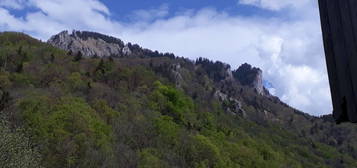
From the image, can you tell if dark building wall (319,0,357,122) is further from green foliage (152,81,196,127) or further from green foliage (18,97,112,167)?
green foliage (152,81,196,127)

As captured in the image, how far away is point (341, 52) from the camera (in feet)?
11.9

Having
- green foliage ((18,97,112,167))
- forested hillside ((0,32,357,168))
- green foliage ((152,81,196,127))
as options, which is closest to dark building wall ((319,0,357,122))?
forested hillside ((0,32,357,168))

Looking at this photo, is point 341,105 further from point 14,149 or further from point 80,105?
point 80,105

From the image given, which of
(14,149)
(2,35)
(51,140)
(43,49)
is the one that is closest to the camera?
(14,149)

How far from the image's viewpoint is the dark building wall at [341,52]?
3.33 meters

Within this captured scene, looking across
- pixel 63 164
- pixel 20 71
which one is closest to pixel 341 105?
pixel 63 164

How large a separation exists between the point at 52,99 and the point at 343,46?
75198 millimetres

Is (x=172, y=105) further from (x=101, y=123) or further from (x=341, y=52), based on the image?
(x=341, y=52)

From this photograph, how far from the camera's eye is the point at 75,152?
197 ft

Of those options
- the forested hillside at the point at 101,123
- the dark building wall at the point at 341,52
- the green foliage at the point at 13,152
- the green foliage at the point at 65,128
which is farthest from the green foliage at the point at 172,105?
the dark building wall at the point at 341,52

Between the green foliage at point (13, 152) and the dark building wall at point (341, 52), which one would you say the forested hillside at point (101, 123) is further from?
the dark building wall at point (341, 52)

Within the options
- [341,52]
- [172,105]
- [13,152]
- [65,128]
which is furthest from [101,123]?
[341,52]

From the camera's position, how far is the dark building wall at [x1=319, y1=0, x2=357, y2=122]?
3328 millimetres

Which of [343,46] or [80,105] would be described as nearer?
[343,46]
